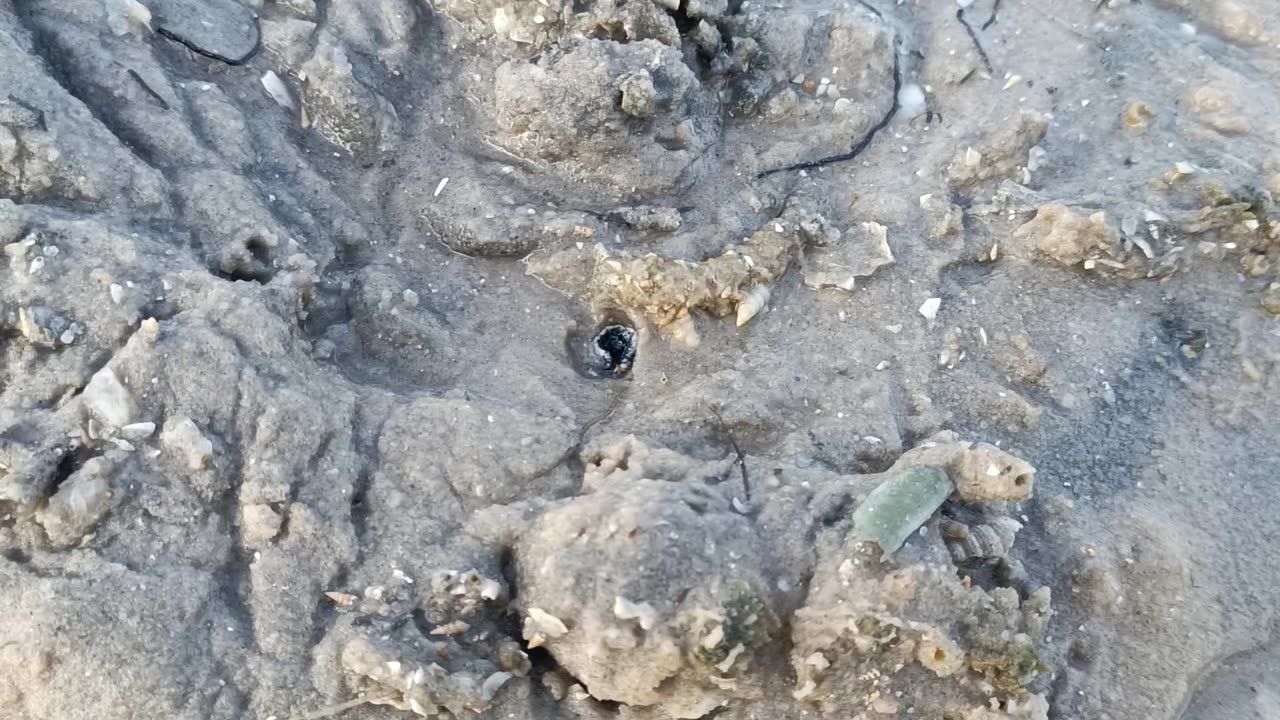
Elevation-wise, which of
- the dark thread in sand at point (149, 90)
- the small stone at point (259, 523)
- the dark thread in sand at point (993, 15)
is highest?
the dark thread in sand at point (993, 15)

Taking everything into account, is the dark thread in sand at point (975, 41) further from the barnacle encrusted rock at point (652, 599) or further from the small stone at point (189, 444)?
the small stone at point (189, 444)

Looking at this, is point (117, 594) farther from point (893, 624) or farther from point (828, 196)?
point (828, 196)

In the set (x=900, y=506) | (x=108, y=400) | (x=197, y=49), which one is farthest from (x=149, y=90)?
(x=900, y=506)

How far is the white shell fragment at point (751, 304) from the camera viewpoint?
3090mm

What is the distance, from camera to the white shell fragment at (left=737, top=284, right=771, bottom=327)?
3.09 m

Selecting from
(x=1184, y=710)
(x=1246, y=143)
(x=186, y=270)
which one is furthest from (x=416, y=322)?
(x=1246, y=143)

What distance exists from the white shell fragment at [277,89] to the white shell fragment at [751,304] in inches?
75.8

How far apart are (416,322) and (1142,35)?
338 centimetres

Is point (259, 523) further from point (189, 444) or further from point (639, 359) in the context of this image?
point (639, 359)

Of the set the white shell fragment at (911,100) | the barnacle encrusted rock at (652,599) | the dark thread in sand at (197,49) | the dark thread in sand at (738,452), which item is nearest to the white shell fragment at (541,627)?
the barnacle encrusted rock at (652,599)

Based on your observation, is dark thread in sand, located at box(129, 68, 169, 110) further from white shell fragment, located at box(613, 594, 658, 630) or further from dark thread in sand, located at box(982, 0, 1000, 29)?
dark thread in sand, located at box(982, 0, 1000, 29)

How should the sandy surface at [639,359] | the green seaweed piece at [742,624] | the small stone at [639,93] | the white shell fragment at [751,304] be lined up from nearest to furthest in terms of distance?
the green seaweed piece at [742,624] → the sandy surface at [639,359] → the white shell fragment at [751,304] → the small stone at [639,93]

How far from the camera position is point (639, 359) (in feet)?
10.2

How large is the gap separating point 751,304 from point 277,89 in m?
2.01
